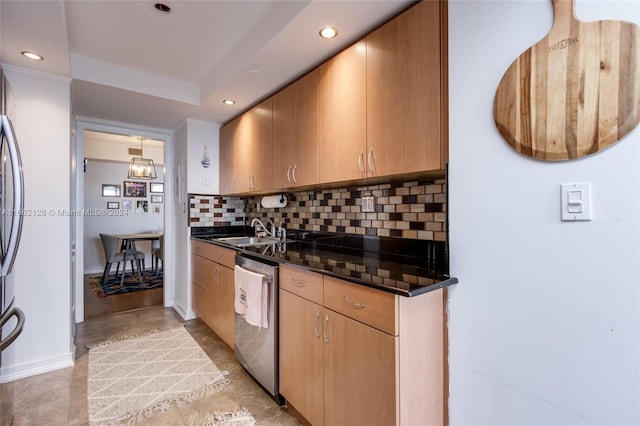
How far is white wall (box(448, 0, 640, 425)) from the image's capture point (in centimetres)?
87

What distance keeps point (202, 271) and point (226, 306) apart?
0.65 metres

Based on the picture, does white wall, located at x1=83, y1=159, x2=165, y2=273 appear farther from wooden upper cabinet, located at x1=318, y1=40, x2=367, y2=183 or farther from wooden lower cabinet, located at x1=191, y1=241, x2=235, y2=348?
wooden upper cabinet, located at x1=318, y1=40, x2=367, y2=183

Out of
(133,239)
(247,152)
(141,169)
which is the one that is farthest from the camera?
(133,239)

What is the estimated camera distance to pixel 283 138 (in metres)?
2.26

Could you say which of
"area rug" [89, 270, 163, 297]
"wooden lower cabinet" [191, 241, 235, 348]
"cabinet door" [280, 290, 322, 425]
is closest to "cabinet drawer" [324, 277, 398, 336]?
"cabinet door" [280, 290, 322, 425]

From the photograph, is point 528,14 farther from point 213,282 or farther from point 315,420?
point 213,282

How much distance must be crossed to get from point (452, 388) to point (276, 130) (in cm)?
199

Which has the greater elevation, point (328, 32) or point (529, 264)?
point (328, 32)

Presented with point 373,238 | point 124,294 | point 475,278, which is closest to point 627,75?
point 475,278

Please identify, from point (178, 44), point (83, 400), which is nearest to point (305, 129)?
point (178, 44)

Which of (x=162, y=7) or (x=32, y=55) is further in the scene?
(x=32, y=55)

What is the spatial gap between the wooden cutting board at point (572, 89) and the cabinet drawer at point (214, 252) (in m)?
1.96

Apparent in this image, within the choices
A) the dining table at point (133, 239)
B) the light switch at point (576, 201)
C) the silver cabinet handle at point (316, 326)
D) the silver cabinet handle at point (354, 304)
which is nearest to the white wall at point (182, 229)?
the dining table at point (133, 239)

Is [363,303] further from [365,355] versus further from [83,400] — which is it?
[83,400]
